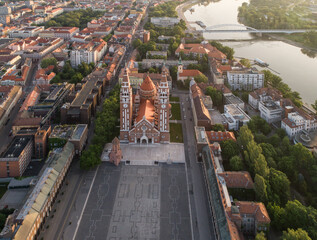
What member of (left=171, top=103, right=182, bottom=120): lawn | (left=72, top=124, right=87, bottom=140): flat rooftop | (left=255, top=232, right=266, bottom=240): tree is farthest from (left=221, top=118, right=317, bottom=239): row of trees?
(left=72, top=124, right=87, bottom=140): flat rooftop

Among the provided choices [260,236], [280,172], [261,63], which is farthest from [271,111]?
[261,63]

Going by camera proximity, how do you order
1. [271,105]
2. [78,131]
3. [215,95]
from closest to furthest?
[78,131]
[271,105]
[215,95]

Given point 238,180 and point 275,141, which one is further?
point 275,141

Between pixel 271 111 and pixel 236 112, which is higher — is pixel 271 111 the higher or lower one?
the higher one

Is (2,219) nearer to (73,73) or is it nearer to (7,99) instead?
(7,99)

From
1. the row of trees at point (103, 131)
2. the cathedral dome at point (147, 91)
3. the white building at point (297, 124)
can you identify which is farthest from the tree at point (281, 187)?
the cathedral dome at point (147, 91)

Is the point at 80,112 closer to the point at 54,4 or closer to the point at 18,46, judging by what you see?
the point at 18,46

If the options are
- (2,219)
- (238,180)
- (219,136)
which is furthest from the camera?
(219,136)
